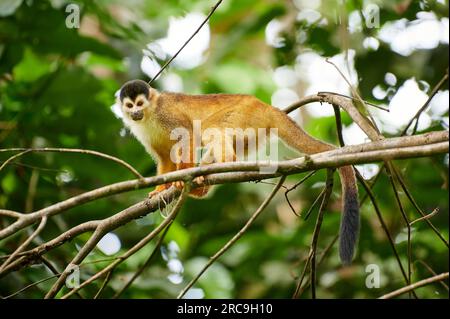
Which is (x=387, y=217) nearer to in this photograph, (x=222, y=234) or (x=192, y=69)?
(x=222, y=234)

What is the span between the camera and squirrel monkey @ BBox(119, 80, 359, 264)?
457cm

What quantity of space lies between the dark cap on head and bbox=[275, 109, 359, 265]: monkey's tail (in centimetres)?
98

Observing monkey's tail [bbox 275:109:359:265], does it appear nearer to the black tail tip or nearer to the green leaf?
the black tail tip

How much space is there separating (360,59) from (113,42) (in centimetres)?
263

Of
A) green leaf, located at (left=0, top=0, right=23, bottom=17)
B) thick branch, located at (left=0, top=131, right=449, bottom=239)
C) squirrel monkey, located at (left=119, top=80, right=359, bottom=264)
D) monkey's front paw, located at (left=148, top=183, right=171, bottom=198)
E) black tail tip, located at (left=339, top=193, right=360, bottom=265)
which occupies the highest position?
green leaf, located at (left=0, top=0, right=23, bottom=17)

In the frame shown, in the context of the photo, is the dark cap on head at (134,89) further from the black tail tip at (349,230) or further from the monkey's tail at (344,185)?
the black tail tip at (349,230)

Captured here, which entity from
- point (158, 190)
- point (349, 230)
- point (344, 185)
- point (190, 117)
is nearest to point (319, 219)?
point (349, 230)

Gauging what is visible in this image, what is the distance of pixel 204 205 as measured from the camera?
716cm

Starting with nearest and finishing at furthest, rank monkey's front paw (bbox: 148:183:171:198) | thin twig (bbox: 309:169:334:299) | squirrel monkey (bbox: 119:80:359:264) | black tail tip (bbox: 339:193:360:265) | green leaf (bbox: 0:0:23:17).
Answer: thin twig (bbox: 309:169:334:299)
black tail tip (bbox: 339:193:360:265)
monkey's front paw (bbox: 148:183:171:198)
squirrel monkey (bbox: 119:80:359:264)
green leaf (bbox: 0:0:23:17)

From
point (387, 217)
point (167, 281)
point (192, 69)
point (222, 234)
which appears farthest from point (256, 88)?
point (167, 281)

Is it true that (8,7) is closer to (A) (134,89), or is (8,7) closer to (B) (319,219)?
(A) (134,89)

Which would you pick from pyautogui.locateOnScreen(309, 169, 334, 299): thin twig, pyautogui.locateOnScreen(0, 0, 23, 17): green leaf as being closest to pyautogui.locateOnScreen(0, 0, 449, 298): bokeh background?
pyautogui.locateOnScreen(0, 0, 23, 17): green leaf

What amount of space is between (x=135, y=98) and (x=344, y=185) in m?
1.71
